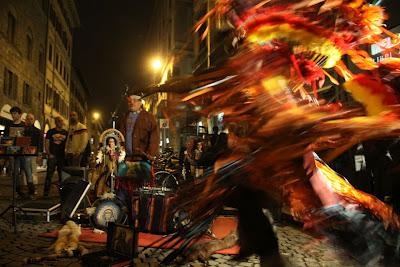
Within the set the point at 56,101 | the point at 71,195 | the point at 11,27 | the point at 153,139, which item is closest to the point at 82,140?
the point at 71,195

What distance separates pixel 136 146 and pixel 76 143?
3202 mm

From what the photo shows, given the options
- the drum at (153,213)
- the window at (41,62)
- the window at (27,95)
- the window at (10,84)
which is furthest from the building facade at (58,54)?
the drum at (153,213)

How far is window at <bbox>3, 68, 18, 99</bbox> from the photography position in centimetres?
2139

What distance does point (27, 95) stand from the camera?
2639cm

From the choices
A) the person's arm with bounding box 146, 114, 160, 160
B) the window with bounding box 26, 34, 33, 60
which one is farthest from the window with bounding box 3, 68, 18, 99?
the person's arm with bounding box 146, 114, 160, 160

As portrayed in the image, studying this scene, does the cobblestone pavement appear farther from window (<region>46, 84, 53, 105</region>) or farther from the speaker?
window (<region>46, 84, 53, 105</region>)

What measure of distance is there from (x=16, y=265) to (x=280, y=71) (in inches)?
147

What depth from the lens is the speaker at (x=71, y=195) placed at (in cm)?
612

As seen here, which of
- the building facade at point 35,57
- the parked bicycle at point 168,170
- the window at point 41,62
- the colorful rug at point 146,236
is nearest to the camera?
the colorful rug at point 146,236

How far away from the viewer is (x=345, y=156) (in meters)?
9.14

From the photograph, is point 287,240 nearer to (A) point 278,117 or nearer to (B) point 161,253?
(B) point 161,253

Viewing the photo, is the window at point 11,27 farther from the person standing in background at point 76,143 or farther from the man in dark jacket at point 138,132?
the man in dark jacket at point 138,132

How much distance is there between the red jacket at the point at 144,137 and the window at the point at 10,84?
64.5 ft

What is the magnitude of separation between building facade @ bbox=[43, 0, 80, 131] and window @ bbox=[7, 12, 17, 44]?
363 inches
